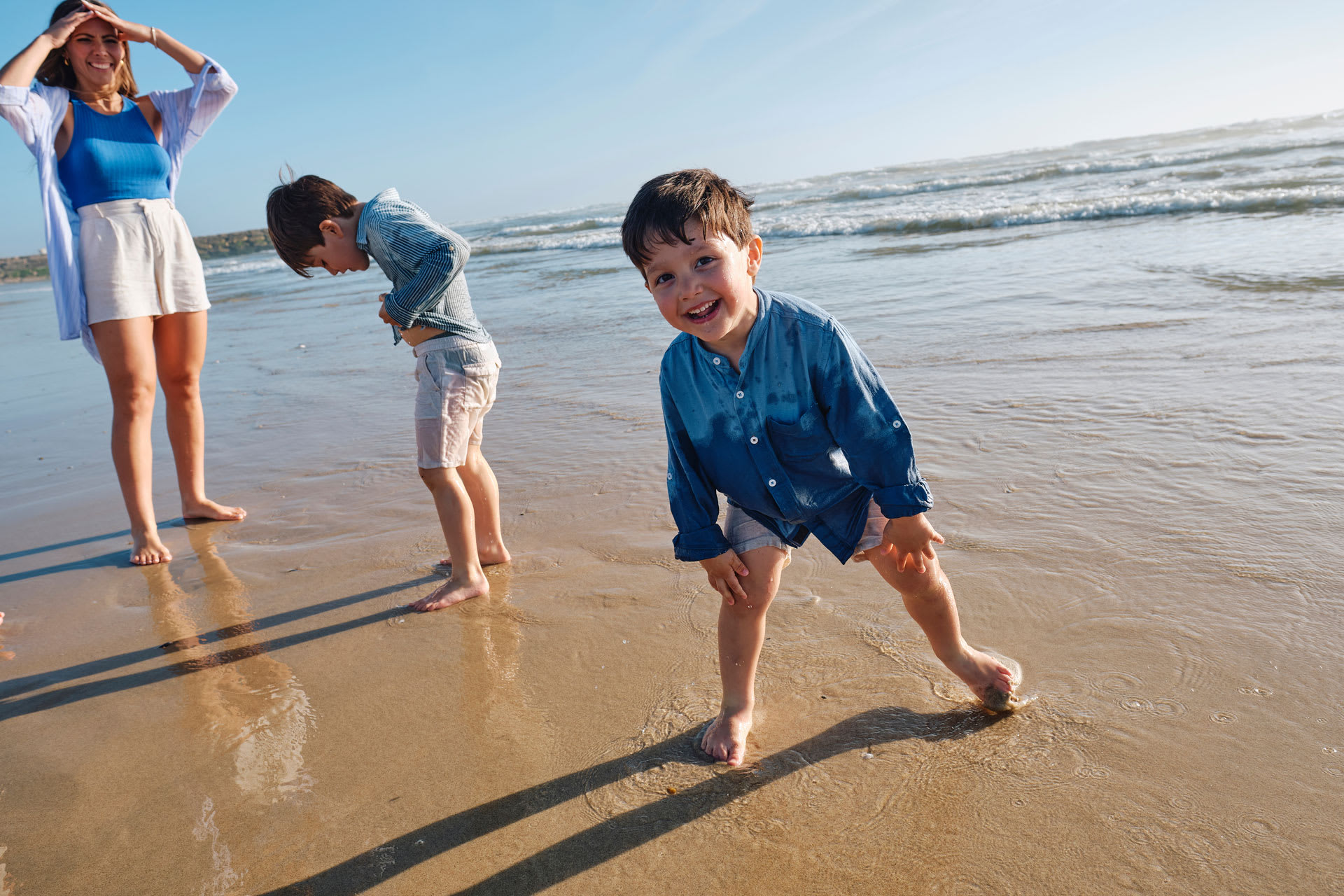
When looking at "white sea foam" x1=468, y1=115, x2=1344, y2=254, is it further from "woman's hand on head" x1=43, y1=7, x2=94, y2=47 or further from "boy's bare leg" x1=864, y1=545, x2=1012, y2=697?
"woman's hand on head" x1=43, y1=7, x2=94, y2=47

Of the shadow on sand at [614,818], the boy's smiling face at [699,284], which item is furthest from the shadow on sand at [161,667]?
the boy's smiling face at [699,284]

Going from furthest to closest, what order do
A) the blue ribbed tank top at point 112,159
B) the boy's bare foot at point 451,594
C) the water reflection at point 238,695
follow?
the blue ribbed tank top at point 112,159 → the boy's bare foot at point 451,594 → the water reflection at point 238,695

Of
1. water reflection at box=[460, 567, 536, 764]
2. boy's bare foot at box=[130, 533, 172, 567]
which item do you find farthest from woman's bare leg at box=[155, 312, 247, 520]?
water reflection at box=[460, 567, 536, 764]

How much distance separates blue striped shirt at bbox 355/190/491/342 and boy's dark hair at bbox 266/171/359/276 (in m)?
0.12

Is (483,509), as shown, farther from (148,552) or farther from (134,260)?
(134,260)

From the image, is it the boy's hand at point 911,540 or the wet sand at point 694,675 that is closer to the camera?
the wet sand at point 694,675

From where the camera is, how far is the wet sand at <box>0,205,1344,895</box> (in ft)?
5.40

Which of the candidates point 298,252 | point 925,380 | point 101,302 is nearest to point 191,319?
point 101,302

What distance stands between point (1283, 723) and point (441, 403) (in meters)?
2.52

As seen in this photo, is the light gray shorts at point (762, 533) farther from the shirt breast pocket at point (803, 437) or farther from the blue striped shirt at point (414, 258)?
the blue striped shirt at point (414, 258)

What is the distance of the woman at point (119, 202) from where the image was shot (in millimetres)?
3320

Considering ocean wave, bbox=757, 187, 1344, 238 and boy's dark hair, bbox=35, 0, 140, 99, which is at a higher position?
boy's dark hair, bbox=35, 0, 140, 99

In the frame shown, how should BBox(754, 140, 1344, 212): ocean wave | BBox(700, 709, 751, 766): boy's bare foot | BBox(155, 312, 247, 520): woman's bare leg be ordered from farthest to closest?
BBox(754, 140, 1344, 212): ocean wave
BBox(155, 312, 247, 520): woman's bare leg
BBox(700, 709, 751, 766): boy's bare foot

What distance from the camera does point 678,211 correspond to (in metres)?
1.83
